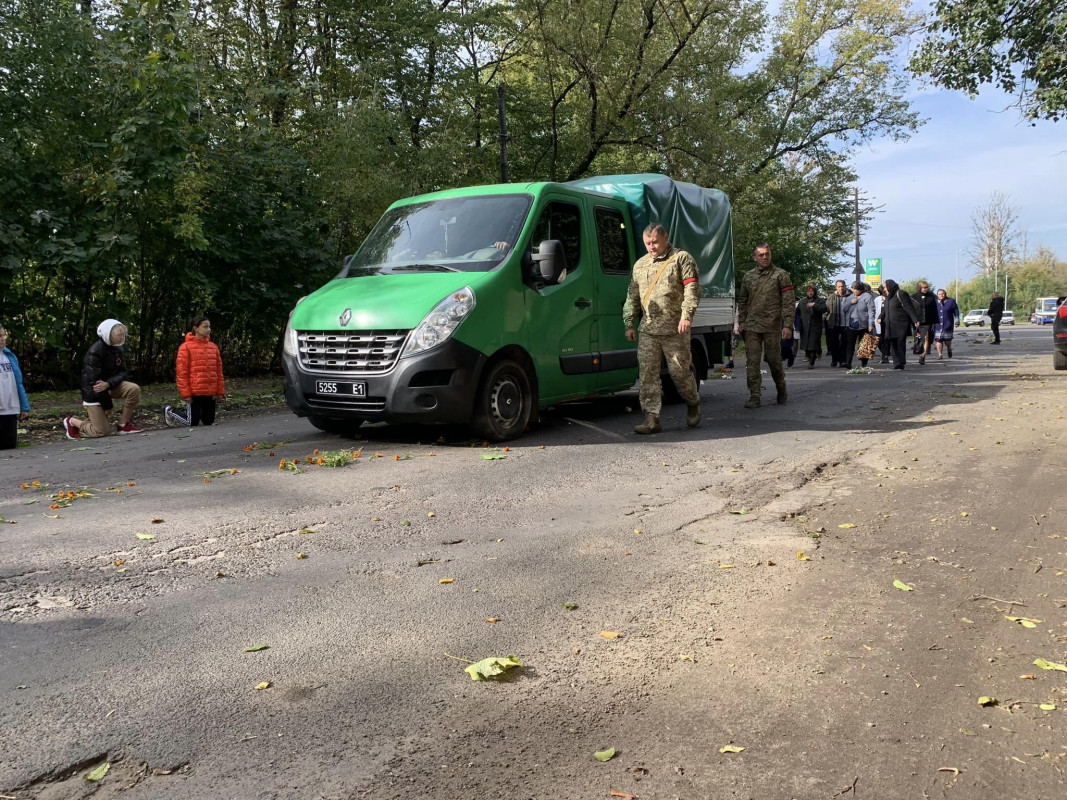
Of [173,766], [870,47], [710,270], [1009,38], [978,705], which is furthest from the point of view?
[870,47]

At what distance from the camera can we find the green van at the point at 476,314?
27.0 feet

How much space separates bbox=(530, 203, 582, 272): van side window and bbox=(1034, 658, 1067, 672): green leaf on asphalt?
21.5 ft

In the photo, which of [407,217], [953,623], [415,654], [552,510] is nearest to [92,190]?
[407,217]

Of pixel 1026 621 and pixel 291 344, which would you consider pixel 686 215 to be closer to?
pixel 291 344

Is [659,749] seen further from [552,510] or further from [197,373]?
[197,373]

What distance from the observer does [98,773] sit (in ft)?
8.63

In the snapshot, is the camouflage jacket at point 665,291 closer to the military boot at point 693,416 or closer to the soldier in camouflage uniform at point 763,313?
the military boot at point 693,416

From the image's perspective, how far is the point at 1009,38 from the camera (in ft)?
53.0

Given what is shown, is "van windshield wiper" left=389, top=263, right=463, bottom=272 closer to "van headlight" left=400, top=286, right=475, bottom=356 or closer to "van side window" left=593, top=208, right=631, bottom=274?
"van headlight" left=400, top=286, right=475, bottom=356

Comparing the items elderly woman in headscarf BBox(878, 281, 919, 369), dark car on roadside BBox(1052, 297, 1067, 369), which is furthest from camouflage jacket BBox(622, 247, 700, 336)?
elderly woman in headscarf BBox(878, 281, 919, 369)

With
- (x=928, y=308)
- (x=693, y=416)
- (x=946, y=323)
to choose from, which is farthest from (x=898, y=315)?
(x=693, y=416)

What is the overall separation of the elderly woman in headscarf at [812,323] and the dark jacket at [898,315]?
2332 millimetres

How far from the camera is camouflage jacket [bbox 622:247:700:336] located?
30.4 ft

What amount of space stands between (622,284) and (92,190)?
8.95 meters
